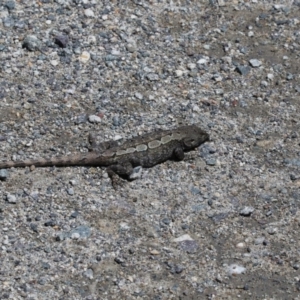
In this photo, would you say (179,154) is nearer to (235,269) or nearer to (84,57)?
(235,269)

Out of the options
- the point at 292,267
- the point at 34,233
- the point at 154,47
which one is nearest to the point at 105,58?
the point at 154,47

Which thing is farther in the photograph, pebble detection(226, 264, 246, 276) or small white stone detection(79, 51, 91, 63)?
small white stone detection(79, 51, 91, 63)

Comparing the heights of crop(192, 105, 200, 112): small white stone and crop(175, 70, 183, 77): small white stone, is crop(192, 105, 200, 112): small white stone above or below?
below

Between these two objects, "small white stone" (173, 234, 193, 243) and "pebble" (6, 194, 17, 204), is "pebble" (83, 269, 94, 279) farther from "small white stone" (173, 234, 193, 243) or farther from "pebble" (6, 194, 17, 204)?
"pebble" (6, 194, 17, 204)

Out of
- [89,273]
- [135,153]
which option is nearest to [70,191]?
[135,153]

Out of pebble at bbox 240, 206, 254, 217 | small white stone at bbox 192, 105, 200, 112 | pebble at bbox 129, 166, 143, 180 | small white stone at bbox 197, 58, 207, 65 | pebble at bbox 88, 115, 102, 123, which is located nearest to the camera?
pebble at bbox 240, 206, 254, 217

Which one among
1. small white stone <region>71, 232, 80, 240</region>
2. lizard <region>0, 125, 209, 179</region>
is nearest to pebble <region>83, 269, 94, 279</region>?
small white stone <region>71, 232, 80, 240</region>

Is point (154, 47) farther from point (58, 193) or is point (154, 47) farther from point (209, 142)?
point (58, 193)
